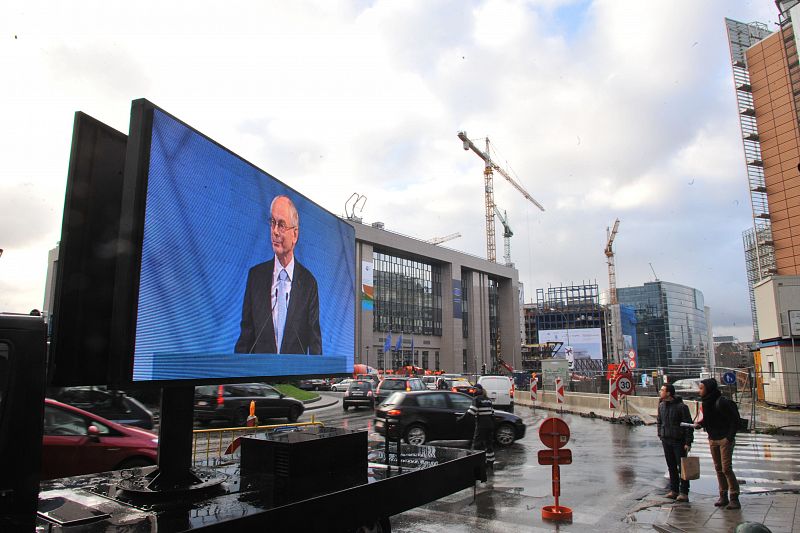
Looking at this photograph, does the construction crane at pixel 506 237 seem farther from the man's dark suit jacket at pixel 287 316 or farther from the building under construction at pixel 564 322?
the man's dark suit jacket at pixel 287 316

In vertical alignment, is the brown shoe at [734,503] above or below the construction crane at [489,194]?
below

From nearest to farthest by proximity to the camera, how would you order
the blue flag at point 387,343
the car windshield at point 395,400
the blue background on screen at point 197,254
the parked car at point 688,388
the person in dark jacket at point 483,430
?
the blue background on screen at point 197,254 → the person in dark jacket at point 483,430 → the car windshield at point 395,400 → the parked car at point 688,388 → the blue flag at point 387,343

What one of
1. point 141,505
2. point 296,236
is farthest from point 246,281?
point 141,505

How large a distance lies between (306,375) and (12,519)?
12.7 ft

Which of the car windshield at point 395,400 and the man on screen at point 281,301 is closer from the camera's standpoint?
the man on screen at point 281,301

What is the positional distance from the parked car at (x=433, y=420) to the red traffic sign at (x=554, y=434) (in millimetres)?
6057

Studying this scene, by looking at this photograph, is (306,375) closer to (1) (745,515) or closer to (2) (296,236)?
(2) (296,236)

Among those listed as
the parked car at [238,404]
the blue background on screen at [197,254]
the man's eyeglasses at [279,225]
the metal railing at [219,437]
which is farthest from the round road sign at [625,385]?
the man's eyeglasses at [279,225]

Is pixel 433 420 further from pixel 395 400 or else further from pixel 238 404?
pixel 238 404

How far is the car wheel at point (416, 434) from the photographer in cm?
1370

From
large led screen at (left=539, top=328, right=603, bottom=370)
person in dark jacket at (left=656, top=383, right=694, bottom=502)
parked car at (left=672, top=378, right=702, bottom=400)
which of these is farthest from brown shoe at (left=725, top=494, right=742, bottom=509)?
large led screen at (left=539, top=328, right=603, bottom=370)

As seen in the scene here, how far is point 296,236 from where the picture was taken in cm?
616

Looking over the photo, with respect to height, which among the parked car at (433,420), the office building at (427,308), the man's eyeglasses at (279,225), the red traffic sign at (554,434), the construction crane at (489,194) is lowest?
the parked car at (433,420)

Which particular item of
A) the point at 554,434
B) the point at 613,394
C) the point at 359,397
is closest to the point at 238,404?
the point at 359,397
